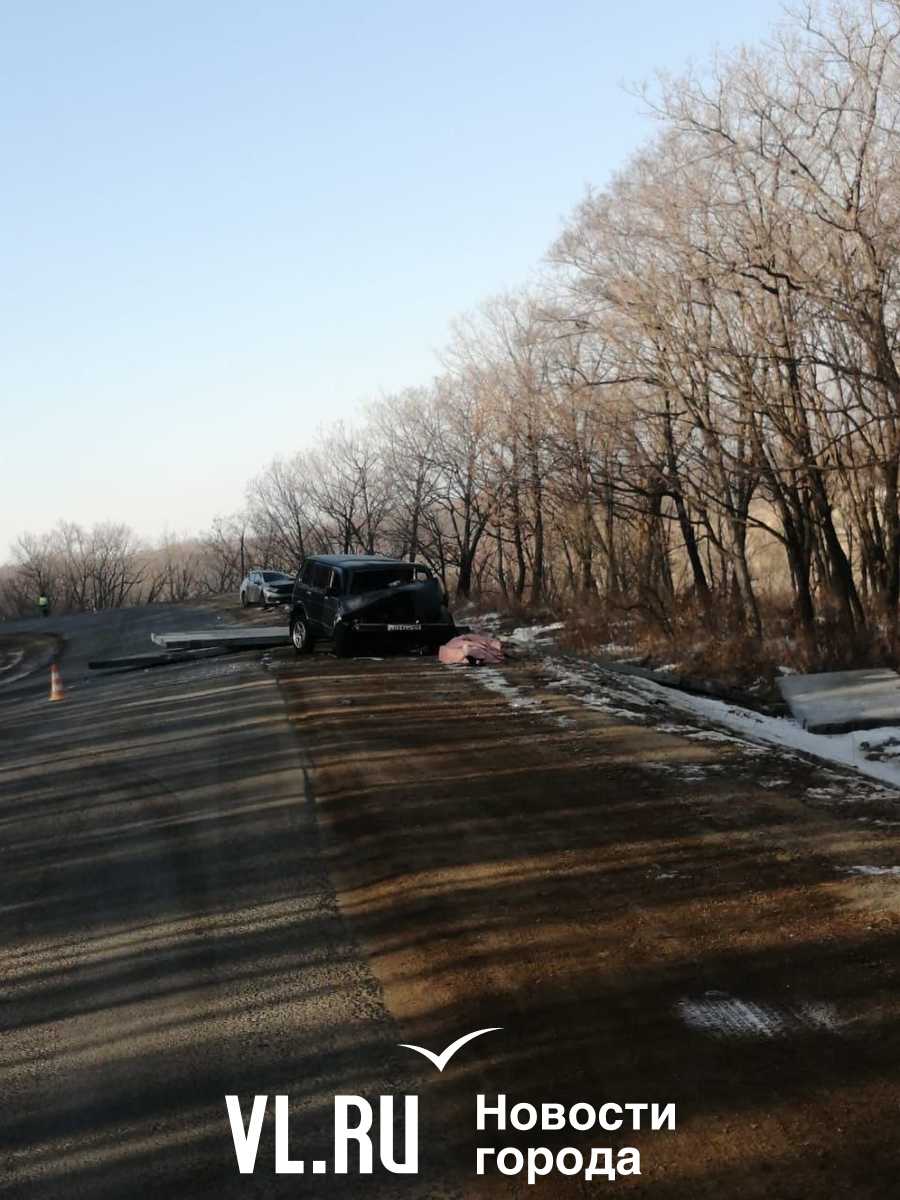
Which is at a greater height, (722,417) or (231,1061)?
(722,417)

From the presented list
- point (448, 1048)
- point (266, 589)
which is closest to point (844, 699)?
point (448, 1048)

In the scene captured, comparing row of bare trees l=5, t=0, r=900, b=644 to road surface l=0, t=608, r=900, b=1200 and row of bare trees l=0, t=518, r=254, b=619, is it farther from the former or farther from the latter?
row of bare trees l=0, t=518, r=254, b=619

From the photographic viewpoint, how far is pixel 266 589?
46219mm

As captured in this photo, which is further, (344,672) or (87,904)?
(344,672)

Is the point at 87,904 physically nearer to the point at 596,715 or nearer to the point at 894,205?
the point at 596,715

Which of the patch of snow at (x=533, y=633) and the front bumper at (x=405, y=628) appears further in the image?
the patch of snow at (x=533, y=633)

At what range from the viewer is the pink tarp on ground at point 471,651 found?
22234mm

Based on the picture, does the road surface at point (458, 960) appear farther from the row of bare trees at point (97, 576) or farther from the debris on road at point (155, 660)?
the row of bare trees at point (97, 576)

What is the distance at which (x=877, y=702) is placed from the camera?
1664 centimetres

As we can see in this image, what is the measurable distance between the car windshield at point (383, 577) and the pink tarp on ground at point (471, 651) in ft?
7.09

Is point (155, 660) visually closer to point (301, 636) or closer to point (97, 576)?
point (301, 636)

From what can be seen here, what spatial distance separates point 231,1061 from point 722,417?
19.5m

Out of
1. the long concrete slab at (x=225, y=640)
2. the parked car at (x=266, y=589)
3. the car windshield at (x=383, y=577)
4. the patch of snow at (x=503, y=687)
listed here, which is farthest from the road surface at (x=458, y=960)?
the parked car at (x=266, y=589)

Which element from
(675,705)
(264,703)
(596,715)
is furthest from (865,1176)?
(264,703)
